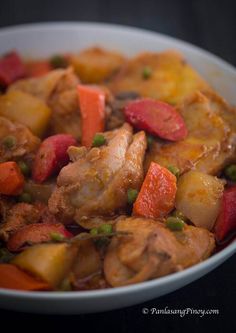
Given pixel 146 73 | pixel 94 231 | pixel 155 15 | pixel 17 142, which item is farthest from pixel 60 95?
pixel 155 15

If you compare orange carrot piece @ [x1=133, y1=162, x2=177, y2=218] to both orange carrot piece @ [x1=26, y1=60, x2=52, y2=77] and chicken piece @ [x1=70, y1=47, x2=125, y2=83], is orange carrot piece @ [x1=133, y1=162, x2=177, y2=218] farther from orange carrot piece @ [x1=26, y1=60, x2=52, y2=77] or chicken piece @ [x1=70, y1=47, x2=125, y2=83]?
orange carrot piece @ [x1=26, y1=60, x2=52, y2=77]

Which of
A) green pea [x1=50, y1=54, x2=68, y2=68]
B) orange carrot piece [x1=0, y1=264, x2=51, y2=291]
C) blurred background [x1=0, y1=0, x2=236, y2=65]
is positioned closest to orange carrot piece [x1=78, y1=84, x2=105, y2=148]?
green pea [x1=50, y1=54, x2=68, y2=68]

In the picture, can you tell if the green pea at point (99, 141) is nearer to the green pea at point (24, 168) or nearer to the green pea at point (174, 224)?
the green pea at point (24, 168)

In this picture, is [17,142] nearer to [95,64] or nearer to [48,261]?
[48,261]

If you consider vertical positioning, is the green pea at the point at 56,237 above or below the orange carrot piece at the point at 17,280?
above

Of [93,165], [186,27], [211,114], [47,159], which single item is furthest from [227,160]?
[186,27]

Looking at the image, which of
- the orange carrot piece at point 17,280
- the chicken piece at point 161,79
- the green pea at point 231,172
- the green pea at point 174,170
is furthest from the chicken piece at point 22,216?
the chicken piece at point 161,79
